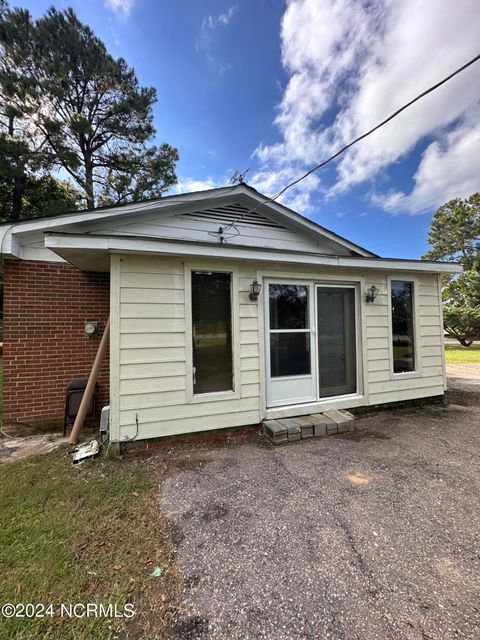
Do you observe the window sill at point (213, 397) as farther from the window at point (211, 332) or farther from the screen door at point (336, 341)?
the screen door at point (336, 341)

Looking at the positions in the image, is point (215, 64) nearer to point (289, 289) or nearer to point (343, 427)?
point (289, 289)

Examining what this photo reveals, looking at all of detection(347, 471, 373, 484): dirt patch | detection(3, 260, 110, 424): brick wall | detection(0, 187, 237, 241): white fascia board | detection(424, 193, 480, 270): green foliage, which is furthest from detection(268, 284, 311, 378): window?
detection(424, 193, 480, 270): green foliage

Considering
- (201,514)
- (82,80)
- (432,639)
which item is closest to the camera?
(432,639)

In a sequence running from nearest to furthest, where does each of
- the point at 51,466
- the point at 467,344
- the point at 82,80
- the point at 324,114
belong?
the point at 51,466 < the point at 324,114 < the point at 82,80 < the point at 467,344

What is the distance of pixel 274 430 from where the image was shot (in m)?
3.69

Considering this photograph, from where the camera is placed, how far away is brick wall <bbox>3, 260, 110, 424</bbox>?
4168mm

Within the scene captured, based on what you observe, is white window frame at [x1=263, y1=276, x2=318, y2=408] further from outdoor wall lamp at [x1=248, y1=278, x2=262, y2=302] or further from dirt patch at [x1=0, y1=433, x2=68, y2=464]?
dirt patch at [x1=0, y1=433, x2=68, y2=464]

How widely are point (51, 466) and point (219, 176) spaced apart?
23.4ft

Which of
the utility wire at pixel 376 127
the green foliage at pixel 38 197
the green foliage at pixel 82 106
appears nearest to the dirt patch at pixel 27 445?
the utility wire at pixel 376 127

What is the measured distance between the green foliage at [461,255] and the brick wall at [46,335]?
768 inches

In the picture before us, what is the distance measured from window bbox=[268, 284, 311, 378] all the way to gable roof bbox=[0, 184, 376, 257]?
1452 millimetres

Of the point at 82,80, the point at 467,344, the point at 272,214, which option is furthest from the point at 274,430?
the point at 467,344

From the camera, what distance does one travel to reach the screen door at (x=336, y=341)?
15.0ft

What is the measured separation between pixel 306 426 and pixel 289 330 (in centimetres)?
142
